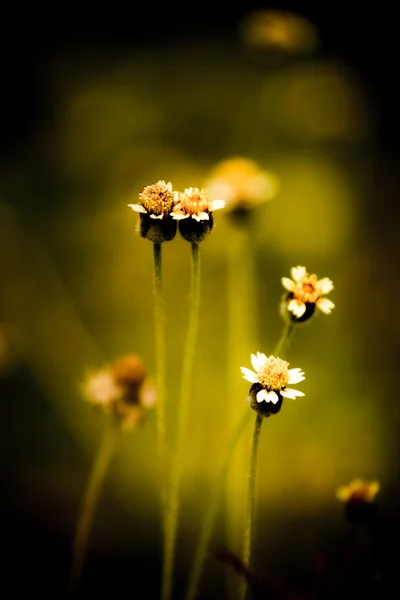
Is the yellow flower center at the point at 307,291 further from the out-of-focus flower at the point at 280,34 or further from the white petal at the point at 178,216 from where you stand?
the out-of-focus flower at the point at 280,34

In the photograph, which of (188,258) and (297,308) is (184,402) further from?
(188,258)

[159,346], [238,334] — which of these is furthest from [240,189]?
[159,346]

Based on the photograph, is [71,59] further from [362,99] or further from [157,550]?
[157,550]

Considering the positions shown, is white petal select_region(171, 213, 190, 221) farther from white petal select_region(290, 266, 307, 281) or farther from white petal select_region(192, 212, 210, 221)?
white petal select_region(290, 266, 307, 281)

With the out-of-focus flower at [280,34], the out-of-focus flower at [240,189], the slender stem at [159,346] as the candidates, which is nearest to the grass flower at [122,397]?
the slender stem at [159,346]

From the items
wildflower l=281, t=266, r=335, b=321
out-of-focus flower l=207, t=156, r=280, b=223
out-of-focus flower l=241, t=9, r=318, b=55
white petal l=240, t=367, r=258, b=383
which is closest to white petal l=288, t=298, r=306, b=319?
wildflower l=281, t=266, r=335, b=321

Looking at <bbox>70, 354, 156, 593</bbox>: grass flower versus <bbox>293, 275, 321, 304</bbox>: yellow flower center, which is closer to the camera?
<bbox>293, 275, 321, 304</bbox>: yellow flower center
